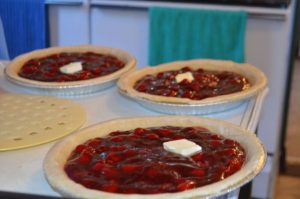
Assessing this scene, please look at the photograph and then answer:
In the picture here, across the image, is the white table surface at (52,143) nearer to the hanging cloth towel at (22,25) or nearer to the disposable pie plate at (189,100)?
the disposable pie plate at (189,100)

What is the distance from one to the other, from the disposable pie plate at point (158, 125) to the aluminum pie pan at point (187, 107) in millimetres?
65

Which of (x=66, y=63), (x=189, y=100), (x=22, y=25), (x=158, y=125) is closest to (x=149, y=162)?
(x=158, y=125)

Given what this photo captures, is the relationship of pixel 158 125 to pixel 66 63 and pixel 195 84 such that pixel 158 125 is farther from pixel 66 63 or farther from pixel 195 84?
pixel 66 63

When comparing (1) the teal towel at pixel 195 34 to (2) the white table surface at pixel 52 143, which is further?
(1) the teal towel at pixel 195 34

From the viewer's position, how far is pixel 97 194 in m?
0.87

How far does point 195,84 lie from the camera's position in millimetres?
1358

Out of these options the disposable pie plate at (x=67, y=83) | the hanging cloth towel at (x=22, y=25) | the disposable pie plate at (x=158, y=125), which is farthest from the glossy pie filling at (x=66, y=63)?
the hanging cloth towel at (x=22, y=25)

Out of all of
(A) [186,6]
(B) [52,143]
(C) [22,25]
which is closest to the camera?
(B) [52,143]

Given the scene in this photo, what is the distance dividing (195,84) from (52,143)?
0.42 metres

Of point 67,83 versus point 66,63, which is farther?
point 66,63

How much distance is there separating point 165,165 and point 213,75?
21.0 inches

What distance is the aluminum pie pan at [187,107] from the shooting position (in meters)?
1.24

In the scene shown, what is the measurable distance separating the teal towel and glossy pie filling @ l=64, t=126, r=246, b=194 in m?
1.13

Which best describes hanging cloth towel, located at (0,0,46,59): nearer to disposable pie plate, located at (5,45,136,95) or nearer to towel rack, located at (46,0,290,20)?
towel rack, located at (46,0,290,20)
